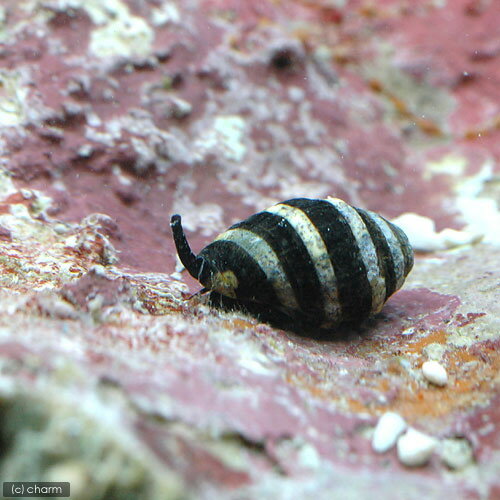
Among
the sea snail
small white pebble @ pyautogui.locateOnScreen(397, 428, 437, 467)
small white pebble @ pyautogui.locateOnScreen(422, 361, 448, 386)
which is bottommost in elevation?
small white pebble @ pyautogui.locateOnScreen(397, 428, 437, 467)

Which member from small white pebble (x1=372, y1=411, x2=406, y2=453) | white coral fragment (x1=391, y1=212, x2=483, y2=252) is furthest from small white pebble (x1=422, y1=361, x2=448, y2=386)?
white coral fragment (x1=391, y1=212, x2=483, y2=252)

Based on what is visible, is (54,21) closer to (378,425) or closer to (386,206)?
(386,206)

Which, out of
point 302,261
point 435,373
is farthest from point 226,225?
point 435,373

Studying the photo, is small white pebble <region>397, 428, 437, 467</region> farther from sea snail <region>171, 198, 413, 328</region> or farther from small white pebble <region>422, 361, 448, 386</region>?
sea snail <region>171, 198, 413, 328</region>

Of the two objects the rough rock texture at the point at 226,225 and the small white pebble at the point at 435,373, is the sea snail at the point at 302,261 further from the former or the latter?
the small white pebble at the point at 435,373

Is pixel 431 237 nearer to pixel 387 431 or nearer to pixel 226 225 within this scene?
pixel 226 225

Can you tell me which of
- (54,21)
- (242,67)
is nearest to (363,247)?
(242,67)

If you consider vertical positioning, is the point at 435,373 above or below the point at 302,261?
below
